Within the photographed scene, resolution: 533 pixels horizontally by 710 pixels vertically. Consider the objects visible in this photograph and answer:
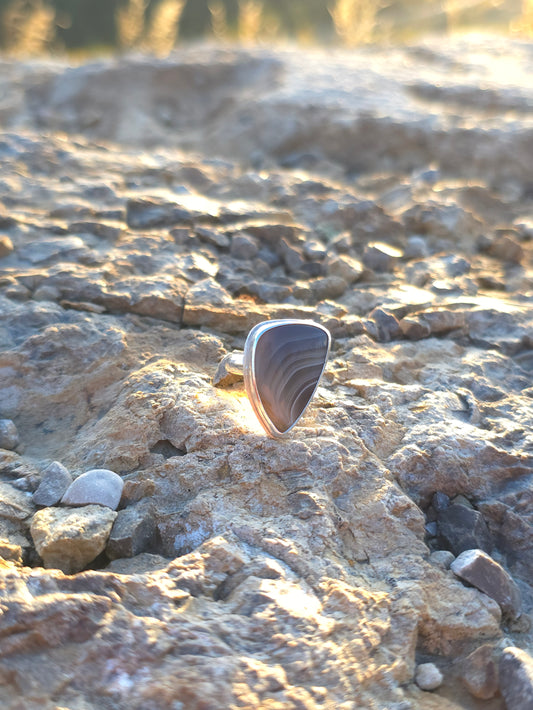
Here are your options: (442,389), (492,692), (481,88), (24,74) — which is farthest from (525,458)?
(24,74)

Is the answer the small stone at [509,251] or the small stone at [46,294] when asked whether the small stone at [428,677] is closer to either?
the small stone at [46,294]

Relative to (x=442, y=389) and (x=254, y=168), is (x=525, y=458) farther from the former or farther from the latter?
(x=254, y=168)

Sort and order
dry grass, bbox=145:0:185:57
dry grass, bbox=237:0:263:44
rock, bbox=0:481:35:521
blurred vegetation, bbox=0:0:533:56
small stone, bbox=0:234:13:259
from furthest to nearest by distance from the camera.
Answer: dry grass, bbox=237:0:263:44
blurred vegetation, bbox=0:0:533:56
dry grass, bbox=145:0:185:57
small stone, bbox=0:234:13:259
rock, bbox=0:481:35:521

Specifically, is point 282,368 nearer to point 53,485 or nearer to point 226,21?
point 53,485

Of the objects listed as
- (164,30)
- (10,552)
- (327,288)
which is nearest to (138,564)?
(10,552)

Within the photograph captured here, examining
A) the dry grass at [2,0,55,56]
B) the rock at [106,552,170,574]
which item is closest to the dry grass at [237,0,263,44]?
the dry grass at [2,0,55,56]

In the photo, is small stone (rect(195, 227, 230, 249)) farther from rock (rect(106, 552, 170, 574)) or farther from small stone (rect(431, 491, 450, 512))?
rock (rect(106, 552, 170, 574))
